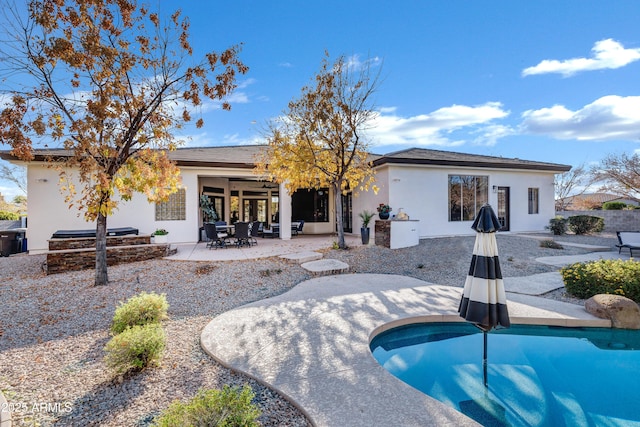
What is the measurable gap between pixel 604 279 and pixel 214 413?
7.41 meters

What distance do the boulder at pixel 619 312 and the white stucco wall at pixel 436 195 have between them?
27.4ft

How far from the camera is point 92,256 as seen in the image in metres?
9.01

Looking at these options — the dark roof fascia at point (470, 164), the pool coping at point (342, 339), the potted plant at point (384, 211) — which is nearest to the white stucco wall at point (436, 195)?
the dark roof fascia at point (470, 164)

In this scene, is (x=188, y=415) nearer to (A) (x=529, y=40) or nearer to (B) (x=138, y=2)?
(B) (x=138, y=2)

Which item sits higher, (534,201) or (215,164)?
(215,164)

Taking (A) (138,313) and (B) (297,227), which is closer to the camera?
(A) (138,313)

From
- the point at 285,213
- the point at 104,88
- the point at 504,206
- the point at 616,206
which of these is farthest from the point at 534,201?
the point at 104,88

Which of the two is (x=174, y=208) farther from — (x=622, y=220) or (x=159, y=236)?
(x=622, y=220)

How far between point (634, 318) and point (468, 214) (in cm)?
1000

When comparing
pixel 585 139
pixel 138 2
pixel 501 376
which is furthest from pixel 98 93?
pixel 585 139

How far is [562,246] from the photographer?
456 inches

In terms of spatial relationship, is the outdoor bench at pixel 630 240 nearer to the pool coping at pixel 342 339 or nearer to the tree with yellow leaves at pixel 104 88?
the pool coping at pixel 342 339

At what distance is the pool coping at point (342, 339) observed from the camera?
8.80 ft

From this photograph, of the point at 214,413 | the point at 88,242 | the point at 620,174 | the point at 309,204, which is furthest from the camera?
the point at 620,174
